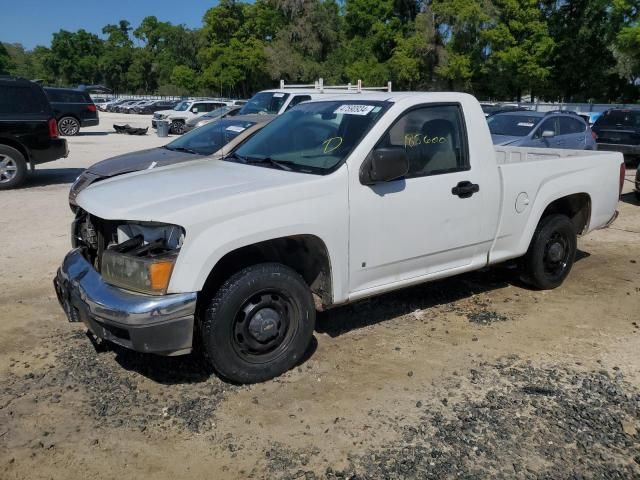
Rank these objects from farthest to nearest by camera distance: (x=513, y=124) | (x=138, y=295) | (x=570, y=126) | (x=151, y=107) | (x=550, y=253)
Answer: (x=151, y=107)
(x=570, y=126)
(x=513, y=124)
(x=550, y=253)
(x=138, y=295)

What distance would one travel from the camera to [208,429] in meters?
3.62

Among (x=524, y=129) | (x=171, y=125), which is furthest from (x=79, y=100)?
(x=524, y=129)

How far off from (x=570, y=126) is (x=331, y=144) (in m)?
10.3

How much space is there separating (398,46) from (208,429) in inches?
1977

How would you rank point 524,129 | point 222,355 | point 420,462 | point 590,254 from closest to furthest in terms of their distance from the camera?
point 420,462 < point 222,355 < point 590,254 < point 524,129

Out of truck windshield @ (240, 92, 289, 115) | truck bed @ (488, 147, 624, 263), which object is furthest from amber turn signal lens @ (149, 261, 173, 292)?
truck windshield @ (240, 92, 289, 115)

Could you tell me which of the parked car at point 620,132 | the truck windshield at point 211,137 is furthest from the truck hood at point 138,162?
the parked car at point 620,132

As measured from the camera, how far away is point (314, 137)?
474 centimetres

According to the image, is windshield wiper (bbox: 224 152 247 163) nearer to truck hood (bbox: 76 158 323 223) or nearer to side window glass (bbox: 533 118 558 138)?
truck hood (bbox: 76 158 323 223)

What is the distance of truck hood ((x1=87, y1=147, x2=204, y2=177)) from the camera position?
8383 millimetres

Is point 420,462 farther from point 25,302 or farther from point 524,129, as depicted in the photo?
point 524,129

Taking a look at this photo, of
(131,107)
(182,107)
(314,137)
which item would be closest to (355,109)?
(314,137)

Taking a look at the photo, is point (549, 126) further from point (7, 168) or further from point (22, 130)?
point (7, 168)

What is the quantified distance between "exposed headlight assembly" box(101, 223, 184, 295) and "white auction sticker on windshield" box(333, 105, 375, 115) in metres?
1.73
